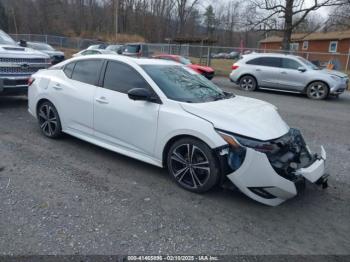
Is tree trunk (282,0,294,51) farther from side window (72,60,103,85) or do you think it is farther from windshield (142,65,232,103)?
side window (72,60,103,85)

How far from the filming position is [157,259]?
273cm

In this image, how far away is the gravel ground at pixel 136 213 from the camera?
292cm

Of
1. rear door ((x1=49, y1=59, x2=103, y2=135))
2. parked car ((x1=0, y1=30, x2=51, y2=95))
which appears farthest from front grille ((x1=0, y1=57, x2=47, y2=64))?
rear door ((x1=49, y1=59, x2=103, y2=135))

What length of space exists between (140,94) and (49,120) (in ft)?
7.71

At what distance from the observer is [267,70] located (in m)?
13.6

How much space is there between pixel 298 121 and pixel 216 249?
6171 millimetres

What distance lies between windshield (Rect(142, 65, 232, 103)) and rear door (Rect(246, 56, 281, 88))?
9.22 meters

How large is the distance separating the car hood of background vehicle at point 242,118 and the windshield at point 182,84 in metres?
0.25

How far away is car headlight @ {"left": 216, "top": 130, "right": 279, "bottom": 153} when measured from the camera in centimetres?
340

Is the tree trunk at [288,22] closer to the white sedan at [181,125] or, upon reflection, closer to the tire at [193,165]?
the white sedan at [181,125]

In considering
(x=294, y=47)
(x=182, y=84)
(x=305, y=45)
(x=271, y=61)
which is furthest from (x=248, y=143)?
(x=294, y=47)

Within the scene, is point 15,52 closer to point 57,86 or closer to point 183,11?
point 57,86

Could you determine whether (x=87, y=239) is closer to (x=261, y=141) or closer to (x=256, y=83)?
(x=261, y=141)

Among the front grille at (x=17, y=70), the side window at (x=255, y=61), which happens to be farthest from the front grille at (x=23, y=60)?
the side window at (x=255, y=61)
